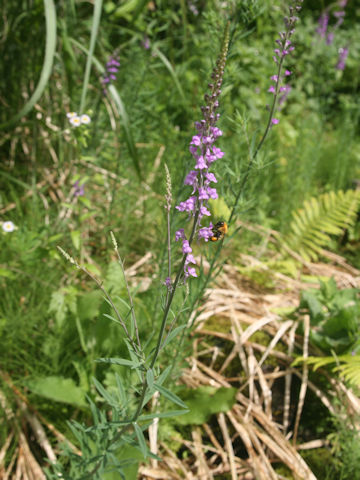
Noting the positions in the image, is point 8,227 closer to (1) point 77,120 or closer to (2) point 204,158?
(1) point 77,120

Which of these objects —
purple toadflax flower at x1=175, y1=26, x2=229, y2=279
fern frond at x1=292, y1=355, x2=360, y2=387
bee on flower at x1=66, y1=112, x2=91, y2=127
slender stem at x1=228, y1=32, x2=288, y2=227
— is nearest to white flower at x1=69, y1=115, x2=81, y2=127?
bee on flower at x1=66, y1=112, x2=91, y2=127

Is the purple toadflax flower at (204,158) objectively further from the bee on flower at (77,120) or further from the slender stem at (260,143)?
the bee on flower at (77,120)

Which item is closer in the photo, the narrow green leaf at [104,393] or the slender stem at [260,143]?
the narrow green leaf at [104,393]

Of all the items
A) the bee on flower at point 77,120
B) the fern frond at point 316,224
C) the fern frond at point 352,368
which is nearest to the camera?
the fern frond at point 352,368

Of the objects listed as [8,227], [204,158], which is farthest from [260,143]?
[8,227]

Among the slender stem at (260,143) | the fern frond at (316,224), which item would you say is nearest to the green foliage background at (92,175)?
the slender stem at (260,143)

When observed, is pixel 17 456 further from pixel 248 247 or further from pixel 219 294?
pixel 248 247

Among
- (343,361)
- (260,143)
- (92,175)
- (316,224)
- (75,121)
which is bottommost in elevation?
(343,361)

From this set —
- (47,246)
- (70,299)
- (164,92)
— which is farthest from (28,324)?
(164,92)

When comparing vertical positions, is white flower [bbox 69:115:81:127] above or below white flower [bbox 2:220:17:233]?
above

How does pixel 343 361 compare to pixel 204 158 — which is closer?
pixel 204 158

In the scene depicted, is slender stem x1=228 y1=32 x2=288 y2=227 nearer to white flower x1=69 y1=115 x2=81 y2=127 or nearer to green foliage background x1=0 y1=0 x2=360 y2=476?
green foliage background x1=0 y1=0 x2=360 y2=476

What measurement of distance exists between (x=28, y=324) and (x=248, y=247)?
1826 millimetres

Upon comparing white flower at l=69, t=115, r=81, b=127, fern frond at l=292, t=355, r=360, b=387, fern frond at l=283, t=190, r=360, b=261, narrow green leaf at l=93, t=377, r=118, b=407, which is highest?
white flower at l=69, t=115, r=81, b=127
